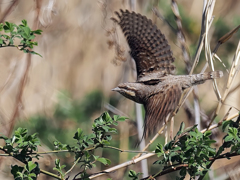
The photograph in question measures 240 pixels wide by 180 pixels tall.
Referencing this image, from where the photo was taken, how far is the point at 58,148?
1.06 m

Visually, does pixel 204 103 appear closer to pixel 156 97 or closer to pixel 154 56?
pixel 154 56

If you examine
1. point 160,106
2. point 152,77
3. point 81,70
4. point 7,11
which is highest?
point 7,11

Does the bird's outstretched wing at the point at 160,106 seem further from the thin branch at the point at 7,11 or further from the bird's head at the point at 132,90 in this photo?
the thin branch at the point at 7,11

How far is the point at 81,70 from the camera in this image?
340cm

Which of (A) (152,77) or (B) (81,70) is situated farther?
(B) (81,70)

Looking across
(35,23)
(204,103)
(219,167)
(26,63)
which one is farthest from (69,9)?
(219,167)

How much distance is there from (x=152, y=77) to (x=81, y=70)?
159cm

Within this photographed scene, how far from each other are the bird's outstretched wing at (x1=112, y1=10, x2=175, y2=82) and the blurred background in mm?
339

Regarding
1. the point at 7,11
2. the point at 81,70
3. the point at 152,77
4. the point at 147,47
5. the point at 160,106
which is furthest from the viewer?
the point at 81,70

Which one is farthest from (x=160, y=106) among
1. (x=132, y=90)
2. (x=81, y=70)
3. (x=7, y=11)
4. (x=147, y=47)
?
(x=7, y=11)

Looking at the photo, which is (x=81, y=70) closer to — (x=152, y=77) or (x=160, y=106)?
(x=152, y=77)

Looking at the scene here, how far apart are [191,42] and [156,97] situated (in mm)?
1394

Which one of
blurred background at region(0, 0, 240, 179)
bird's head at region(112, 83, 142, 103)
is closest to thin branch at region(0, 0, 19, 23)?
blurred background at region(0, 0, 240, 179)

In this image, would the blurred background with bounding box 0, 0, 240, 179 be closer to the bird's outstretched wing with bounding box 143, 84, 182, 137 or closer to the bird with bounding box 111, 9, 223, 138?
the bird with bounding box 111, 9, 223, 138
